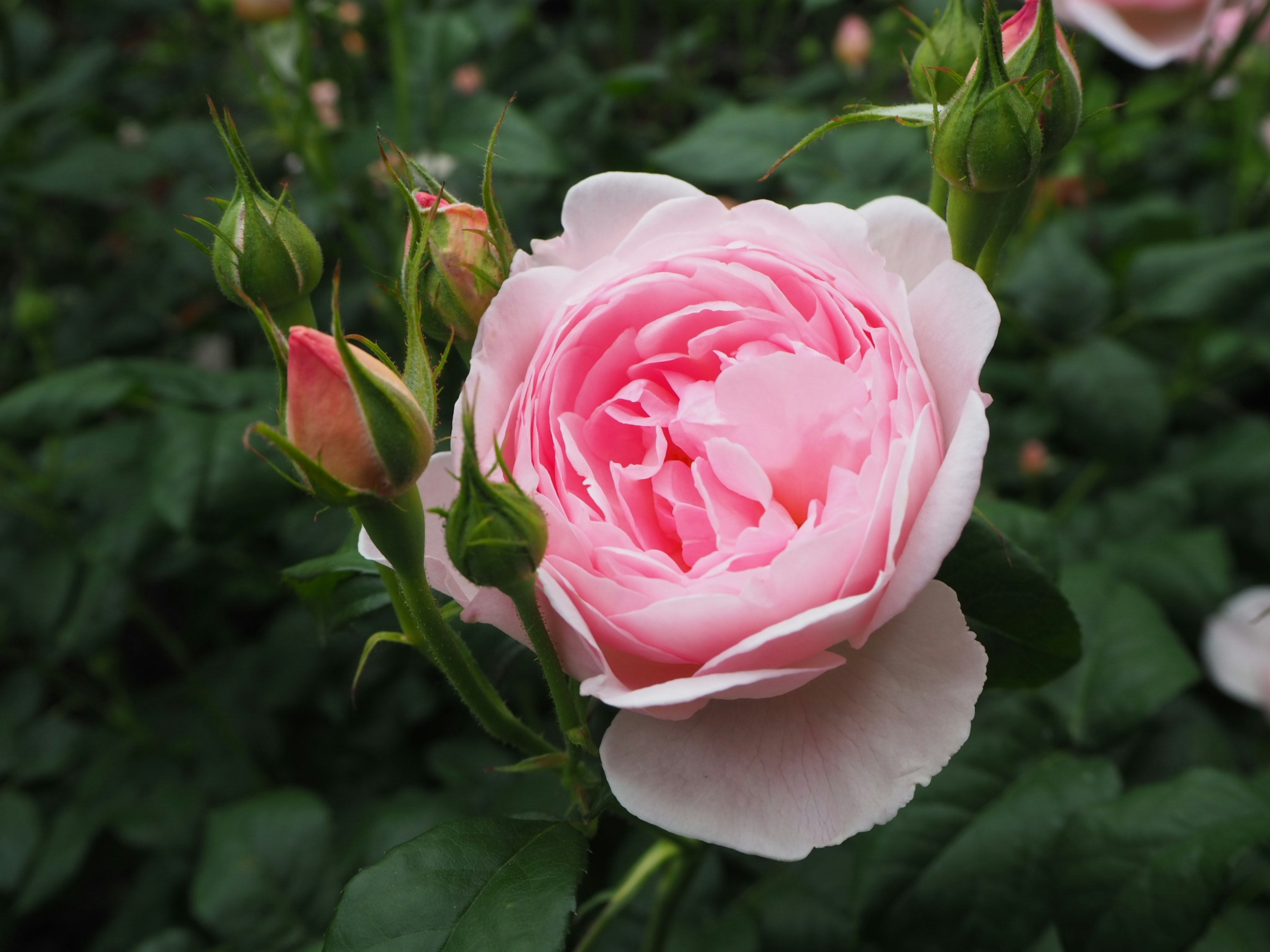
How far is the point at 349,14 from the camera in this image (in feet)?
5.55

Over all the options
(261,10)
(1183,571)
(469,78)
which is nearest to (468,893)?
(1183,571)

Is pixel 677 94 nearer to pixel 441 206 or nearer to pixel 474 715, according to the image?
pixel 441 206

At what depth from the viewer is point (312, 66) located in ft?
5.44

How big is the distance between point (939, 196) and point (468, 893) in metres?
0.49

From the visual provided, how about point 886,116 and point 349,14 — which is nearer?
point 886,116

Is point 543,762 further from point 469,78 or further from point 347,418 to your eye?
point 469,78

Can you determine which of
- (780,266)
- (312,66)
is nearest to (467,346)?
(780,266)

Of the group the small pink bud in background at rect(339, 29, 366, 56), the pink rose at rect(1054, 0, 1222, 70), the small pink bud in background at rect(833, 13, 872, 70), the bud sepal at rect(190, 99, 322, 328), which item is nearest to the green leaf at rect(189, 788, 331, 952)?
the bud sepal at rect(190, 99, 322, 328)

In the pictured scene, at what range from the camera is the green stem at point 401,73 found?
138 cm

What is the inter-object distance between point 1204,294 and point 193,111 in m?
1.86

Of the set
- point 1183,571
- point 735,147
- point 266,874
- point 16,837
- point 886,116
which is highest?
point 886,116

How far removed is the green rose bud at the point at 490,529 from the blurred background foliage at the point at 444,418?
0.26m

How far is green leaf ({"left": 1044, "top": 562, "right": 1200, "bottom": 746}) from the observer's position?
0.90 meters

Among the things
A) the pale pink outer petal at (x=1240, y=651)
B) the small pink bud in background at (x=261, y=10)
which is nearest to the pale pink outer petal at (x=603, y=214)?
the pale pink outer petal at (x=1240, y=651)
